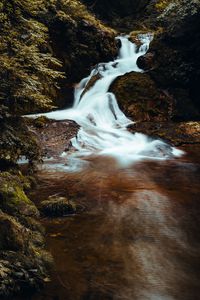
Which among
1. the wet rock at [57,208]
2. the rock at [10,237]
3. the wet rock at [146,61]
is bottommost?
the wet rock at [57,208]

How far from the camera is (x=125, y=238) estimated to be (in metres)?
5.34

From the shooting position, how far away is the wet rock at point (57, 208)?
6057 millimetres

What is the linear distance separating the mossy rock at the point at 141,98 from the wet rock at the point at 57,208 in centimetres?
864

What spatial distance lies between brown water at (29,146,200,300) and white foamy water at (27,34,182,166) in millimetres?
2320

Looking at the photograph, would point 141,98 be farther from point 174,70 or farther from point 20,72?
point 20,72

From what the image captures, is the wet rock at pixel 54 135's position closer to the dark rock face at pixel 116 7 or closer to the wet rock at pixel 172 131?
the wet rock at pixel 172 131

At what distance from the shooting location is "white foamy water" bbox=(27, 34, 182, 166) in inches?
443

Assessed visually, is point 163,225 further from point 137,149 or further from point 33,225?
point 137,149

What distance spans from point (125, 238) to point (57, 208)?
4.32 feet

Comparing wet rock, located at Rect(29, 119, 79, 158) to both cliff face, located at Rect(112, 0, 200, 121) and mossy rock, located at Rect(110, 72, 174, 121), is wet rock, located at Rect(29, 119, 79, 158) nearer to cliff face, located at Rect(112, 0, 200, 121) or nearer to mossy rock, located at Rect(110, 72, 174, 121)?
mossy rock, located at Rect(110, 72, 174, 121)

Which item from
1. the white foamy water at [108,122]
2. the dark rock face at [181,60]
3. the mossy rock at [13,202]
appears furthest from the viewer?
the dark rock face at [181,60]

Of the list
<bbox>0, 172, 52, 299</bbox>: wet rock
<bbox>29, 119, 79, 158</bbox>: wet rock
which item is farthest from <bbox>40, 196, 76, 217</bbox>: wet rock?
<bbox>29, 119, 79, 158</bbox>: wet rock

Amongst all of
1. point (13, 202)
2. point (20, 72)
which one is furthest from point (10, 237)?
point (20, 72)

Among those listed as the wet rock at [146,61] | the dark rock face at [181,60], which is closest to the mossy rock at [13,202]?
the dark rock face at [181,60]
